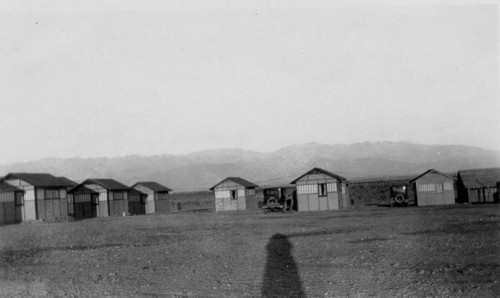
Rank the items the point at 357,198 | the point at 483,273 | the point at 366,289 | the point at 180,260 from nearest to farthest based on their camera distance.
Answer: the point at 366,289
the point at 483,273
the point at 180,260
the point at 357,198

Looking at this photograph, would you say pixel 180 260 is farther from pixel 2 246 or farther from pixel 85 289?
pixel 2 246

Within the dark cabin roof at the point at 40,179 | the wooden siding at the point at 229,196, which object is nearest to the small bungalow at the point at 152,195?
the wooden siding at the point at 229,196

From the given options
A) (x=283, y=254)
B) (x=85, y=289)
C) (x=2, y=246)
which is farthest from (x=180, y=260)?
(x=2, y=246)

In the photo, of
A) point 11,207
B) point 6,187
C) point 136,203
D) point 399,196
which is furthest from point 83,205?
point 399,196

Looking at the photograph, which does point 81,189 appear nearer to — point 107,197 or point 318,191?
point 107,197

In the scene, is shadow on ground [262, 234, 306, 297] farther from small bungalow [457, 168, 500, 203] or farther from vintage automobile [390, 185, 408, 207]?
small bungalow [457, 168, 500, 203]

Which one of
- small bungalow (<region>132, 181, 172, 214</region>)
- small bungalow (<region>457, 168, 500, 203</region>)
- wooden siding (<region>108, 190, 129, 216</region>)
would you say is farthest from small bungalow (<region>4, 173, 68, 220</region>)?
small bungalow (<region>457, 168, 500, 203</region>)

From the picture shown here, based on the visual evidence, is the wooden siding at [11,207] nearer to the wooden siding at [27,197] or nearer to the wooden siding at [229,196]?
the wooden siding at [27,197]
